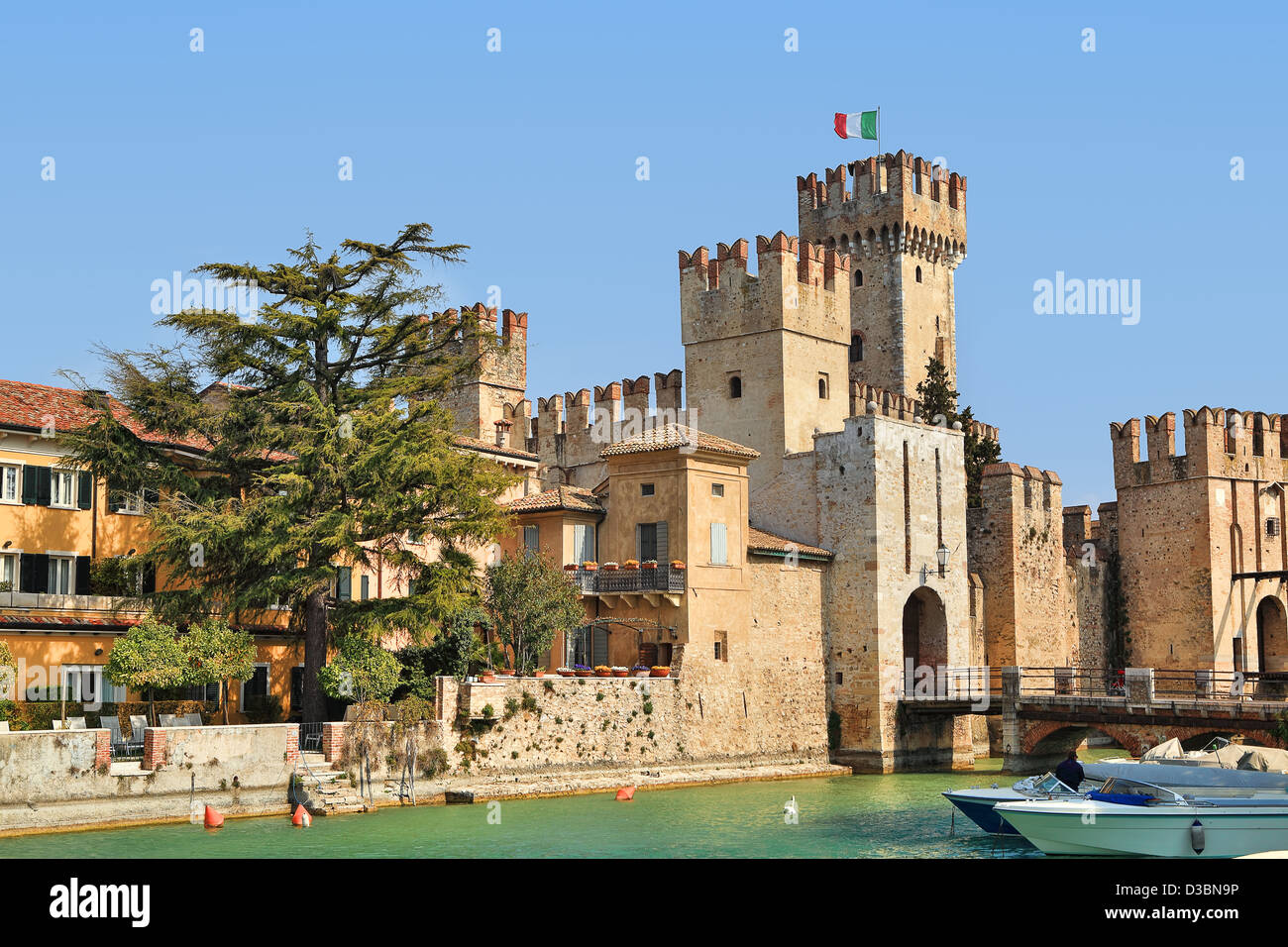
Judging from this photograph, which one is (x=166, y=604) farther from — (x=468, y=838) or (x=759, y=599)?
(x=759, y=599)

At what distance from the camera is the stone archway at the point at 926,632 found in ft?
143

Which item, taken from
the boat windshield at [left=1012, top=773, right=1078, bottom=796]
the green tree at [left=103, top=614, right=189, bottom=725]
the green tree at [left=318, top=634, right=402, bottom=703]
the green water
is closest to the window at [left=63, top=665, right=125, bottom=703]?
the green tree at [left=103, top=614, right=189, bottom=725]

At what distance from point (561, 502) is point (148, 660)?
13.0 m

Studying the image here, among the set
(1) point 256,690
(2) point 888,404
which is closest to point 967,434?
(2) point 888,404

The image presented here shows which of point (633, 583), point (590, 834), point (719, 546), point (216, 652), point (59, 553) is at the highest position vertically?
point (719, 546)

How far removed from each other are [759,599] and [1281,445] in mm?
24764

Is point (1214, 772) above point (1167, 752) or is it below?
above

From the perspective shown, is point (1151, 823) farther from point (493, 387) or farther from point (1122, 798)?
point (493, 387)

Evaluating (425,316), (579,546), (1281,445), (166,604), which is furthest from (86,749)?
(1281,445)

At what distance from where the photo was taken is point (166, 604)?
30.5 m

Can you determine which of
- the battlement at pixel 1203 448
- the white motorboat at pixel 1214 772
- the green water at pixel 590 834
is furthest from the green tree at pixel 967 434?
the white motorboat at pixel 1214 772

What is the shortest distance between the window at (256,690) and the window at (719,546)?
37.9ft

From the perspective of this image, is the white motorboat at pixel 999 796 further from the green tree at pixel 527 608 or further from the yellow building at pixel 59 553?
the yellow building at pixel 59 553

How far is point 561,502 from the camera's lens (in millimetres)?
38906
